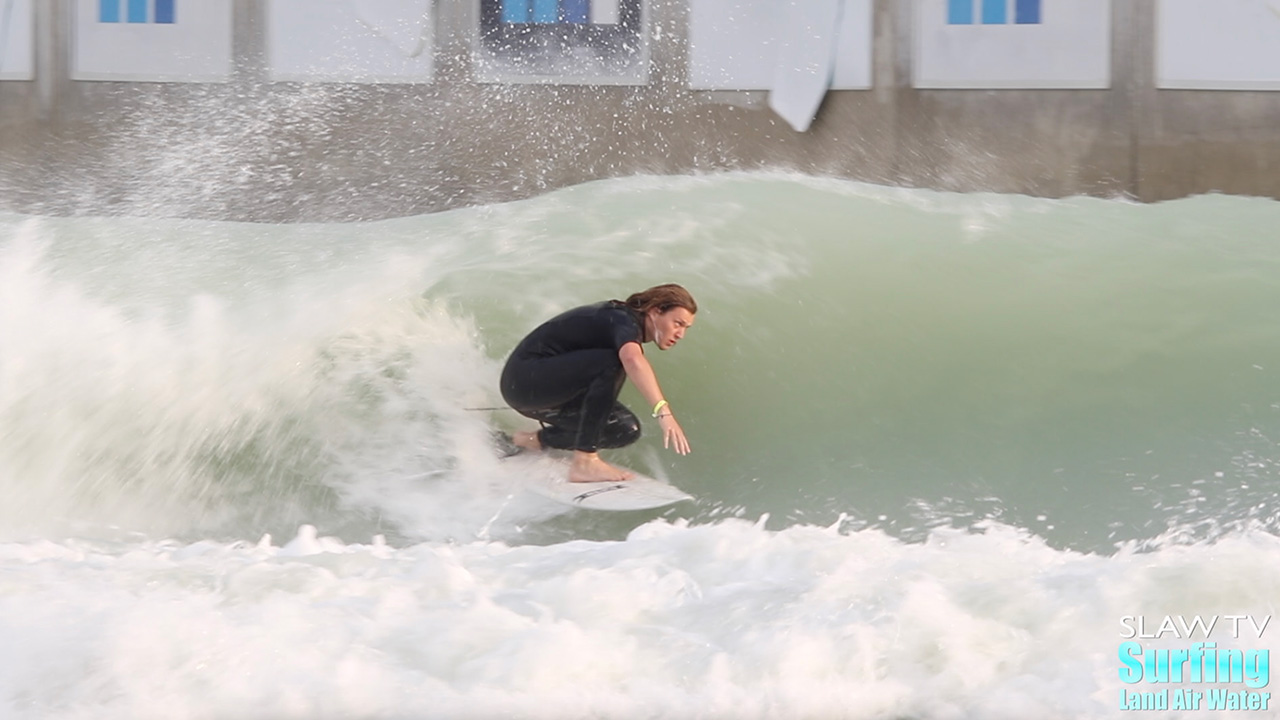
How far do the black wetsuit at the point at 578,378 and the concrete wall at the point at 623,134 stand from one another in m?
3.31

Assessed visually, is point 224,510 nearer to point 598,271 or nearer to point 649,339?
point 649,339

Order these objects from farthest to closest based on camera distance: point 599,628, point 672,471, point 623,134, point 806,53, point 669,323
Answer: point 623,134
point 806,53
point 672,471
point 669,323
point 599,628

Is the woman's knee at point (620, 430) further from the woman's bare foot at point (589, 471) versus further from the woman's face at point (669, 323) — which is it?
the woman's face at point (669, 323)

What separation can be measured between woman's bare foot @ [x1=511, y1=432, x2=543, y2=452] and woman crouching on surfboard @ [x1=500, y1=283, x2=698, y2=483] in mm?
36

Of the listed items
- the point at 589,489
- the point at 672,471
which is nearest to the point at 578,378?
the point at 589,489

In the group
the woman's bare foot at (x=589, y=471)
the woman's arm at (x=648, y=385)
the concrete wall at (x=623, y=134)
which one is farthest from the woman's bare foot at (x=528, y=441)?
the concrete wall at (x=623, y=134)

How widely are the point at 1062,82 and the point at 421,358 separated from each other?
422 cm

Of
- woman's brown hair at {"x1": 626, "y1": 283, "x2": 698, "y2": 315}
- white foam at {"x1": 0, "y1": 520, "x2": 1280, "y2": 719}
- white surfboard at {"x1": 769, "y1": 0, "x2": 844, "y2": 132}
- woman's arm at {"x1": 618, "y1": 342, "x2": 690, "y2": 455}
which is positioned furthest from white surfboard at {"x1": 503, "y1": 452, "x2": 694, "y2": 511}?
white surfboard at {"x1": 769, "y1": 0, "x2": 844, "y2": 132}

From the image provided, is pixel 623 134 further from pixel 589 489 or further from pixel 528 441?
pixel 589 489

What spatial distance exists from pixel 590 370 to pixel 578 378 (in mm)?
41

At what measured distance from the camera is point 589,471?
319 cm

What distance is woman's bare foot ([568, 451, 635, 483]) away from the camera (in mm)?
3186

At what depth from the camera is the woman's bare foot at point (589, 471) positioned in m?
3.19

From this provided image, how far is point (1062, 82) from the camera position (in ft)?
20.6
